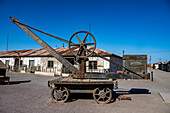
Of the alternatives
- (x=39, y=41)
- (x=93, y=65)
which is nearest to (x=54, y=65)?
(x=93, y=65)

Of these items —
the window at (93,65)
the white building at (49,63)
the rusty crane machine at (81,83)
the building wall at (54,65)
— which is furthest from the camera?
the window at (93,65)

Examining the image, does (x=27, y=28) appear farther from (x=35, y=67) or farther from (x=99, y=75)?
(x=35, y=67)

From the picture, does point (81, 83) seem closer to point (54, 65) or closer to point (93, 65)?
point (93, 65)

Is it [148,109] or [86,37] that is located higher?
[86,37]

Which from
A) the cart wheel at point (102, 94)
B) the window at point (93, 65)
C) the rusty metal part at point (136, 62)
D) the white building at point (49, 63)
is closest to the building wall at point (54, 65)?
the white building at point (49, 63)

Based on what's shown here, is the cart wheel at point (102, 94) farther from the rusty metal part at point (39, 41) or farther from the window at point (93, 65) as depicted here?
the window at point (93, 65)

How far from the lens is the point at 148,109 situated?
4.61m

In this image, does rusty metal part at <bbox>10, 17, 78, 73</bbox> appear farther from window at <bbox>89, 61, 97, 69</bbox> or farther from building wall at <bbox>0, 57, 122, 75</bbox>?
window at <bbox>89, 61, 97, 69</bbox>

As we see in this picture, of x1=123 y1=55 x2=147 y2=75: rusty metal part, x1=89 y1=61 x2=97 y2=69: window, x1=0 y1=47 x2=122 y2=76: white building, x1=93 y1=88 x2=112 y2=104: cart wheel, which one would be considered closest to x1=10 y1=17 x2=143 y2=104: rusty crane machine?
x1=93 y1=88 x2=112 y2=104: cart wheel

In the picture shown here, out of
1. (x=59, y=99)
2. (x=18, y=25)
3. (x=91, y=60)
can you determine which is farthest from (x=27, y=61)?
(x=59, y=99)

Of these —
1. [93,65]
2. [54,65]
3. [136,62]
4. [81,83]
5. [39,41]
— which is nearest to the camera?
[81,83]

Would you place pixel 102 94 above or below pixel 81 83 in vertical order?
below

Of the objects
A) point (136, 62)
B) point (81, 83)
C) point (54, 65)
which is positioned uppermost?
point (136, 62)

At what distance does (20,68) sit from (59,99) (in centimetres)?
1950
